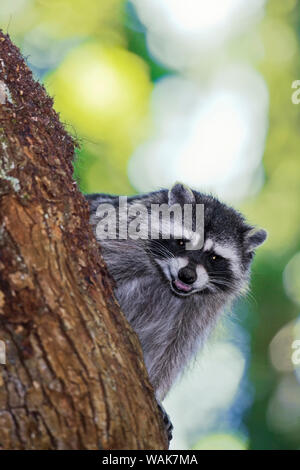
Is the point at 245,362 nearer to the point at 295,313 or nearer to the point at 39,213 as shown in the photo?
the point at 295,313

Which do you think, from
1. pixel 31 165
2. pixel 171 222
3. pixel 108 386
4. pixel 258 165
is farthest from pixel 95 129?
pixel 108 386

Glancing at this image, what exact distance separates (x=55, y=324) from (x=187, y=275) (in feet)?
8.70

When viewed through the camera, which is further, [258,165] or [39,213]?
[258,165]

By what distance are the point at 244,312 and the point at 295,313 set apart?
0.91 m

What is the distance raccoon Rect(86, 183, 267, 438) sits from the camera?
6.10 metres

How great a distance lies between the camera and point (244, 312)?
32.9 ft

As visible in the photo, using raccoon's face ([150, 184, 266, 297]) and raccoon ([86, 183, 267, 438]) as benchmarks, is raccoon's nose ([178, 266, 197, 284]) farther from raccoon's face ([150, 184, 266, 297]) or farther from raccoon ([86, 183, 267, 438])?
raccoon ([86, 183, 267, 438])

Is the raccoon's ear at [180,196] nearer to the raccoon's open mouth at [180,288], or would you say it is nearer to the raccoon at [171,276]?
the raccoon at [171,276]

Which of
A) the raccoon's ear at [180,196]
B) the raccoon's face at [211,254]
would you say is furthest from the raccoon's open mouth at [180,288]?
the raccoon's ear at [180,196]

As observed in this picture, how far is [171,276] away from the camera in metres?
5.92

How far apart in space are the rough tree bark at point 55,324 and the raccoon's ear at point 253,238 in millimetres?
2971

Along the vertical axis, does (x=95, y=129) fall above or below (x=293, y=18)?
below

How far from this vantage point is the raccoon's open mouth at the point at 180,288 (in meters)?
5.77
